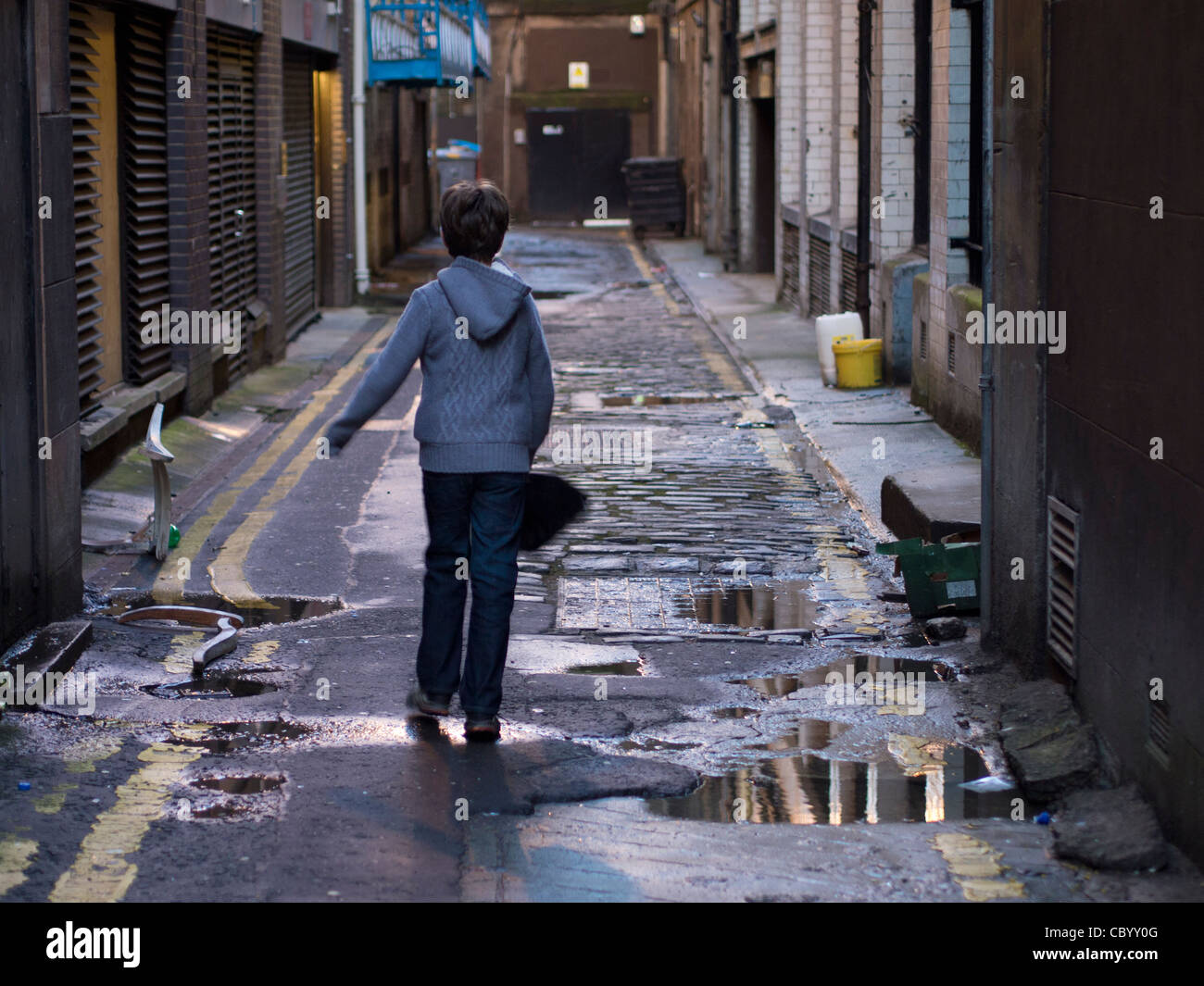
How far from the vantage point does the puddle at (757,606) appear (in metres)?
7.63

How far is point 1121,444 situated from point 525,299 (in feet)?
6.67

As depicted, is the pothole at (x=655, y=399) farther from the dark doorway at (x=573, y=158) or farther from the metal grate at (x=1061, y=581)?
the dark doorway at (x=573, y=158)

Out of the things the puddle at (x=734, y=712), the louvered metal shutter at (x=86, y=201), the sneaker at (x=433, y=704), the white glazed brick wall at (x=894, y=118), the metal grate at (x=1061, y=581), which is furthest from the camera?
the white glazed brick wall at (x=894, y=118)

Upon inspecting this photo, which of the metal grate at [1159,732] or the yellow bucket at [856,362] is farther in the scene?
the yellow bucket at [856,362]

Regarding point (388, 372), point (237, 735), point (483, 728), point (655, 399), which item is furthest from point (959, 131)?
point (237, 735)

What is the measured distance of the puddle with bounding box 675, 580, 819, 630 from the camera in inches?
300

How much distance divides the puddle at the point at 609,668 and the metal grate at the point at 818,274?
12385 mm

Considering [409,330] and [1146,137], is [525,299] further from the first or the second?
[1146,137]

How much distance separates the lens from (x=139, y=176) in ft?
39.7

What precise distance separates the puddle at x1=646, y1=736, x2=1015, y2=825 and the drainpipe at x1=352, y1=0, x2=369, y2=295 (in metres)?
18.4

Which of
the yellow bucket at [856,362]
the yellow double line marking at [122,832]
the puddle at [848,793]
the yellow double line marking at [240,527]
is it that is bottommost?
the puddle at [848,793]

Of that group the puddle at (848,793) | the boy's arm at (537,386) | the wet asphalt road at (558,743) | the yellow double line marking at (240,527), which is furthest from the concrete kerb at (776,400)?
the boy's arm at (537,386)

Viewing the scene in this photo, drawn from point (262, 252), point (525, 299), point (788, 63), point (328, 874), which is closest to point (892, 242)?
point (262, 252)

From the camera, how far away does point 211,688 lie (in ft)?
21.1
